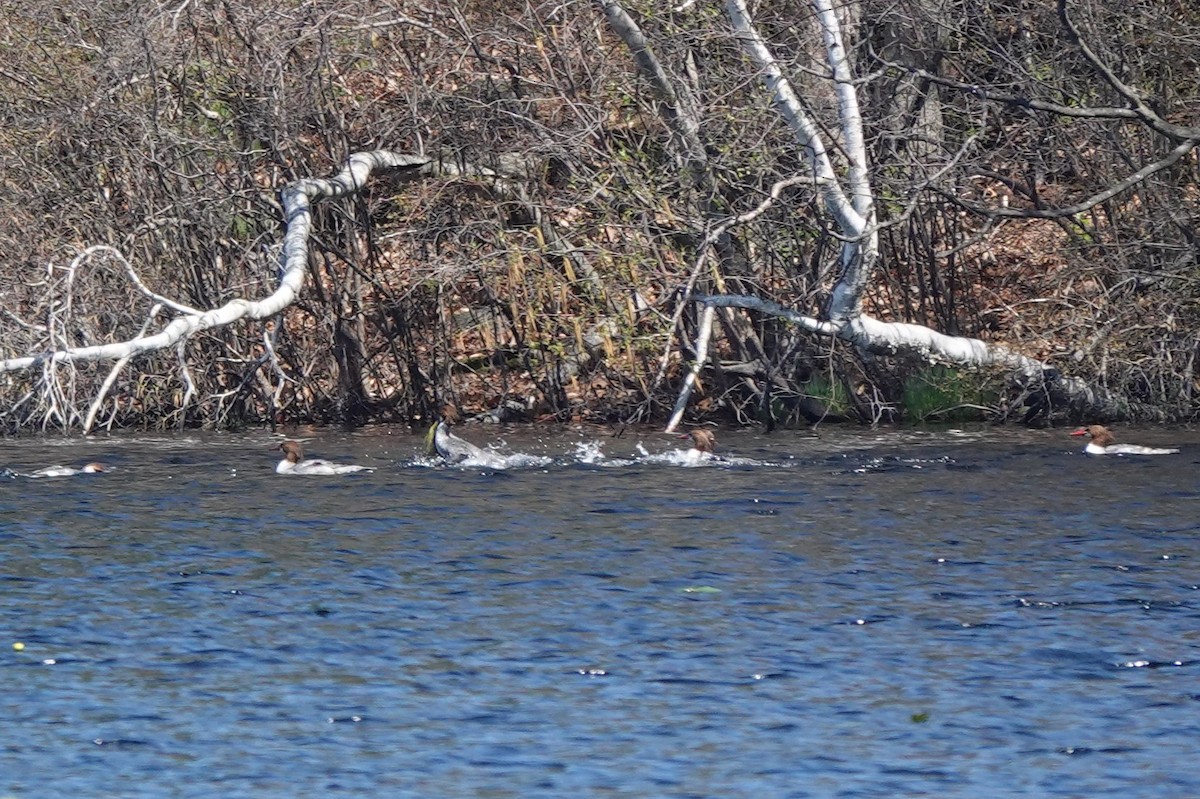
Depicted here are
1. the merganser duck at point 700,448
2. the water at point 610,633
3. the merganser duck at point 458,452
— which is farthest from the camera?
the merganser duck at point 458,452

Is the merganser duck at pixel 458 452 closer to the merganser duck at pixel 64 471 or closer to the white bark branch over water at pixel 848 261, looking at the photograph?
the white bark branch over water at pixel 848 261

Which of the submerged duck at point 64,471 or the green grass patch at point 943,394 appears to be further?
the green grass patch at point 943,394

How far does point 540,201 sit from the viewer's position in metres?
22.0

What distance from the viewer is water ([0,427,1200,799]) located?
26.4 ft

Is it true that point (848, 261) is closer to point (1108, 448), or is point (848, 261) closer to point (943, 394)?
point (943, 394)

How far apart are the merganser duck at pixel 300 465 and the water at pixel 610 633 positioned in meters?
0.41

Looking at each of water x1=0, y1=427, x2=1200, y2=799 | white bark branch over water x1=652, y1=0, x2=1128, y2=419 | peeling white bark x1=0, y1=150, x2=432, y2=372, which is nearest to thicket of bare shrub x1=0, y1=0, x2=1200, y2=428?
white bark branch over water x1=652, y1=0, x2=1128, y2=419

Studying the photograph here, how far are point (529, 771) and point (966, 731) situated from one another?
6.89 feet

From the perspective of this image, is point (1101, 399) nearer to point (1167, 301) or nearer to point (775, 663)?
point (1167, 301)

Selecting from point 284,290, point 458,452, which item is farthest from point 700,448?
point 284,290

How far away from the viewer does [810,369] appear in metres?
22.3

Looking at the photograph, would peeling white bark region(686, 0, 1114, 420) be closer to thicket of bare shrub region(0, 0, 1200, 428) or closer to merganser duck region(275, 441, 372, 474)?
thicket of bare shrub region(0, 0, 1200, 428)

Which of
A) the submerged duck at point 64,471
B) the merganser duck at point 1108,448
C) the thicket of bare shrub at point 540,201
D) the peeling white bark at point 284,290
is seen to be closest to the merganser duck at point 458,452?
the peeling white bark at point 284,290

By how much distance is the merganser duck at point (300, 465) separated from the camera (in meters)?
17.6
